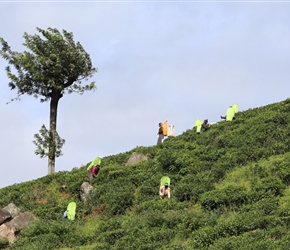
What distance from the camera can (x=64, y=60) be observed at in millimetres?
40281

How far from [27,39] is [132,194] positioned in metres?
19.5

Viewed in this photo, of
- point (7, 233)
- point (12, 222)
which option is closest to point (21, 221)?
point (12, 222)

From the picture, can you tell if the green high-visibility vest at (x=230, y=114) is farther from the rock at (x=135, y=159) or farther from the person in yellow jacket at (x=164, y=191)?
the person in yellow jacket at (x=164, y=191)

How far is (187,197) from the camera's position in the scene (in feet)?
76.8

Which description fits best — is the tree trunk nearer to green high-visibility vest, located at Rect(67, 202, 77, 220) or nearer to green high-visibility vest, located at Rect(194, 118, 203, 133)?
green high-visibility vest, located at Rect(194, 118, 203, 133)

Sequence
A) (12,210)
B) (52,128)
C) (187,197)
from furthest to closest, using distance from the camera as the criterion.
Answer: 1. (52,128)
2. (12,210)
3. (187,197)

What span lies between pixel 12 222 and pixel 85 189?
508 centimetres

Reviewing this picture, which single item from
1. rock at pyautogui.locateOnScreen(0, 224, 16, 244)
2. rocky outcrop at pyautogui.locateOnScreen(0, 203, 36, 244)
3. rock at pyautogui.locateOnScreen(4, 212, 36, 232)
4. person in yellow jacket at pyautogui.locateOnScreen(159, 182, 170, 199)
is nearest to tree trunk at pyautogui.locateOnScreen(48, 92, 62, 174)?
rocky outcrop at pyautogui.locateOnScreen(0, 203, 36, 244)

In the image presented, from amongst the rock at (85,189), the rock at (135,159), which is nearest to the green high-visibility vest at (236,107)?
the rock at (135,159)

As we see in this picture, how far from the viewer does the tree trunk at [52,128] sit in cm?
3891

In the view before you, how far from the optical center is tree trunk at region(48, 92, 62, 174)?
38.9m

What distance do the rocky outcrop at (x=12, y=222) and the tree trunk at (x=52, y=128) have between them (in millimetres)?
13585

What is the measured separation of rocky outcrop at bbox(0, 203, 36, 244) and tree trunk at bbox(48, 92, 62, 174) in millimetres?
13585

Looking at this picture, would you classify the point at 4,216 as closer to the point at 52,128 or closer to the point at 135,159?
the point at 135,159
